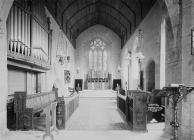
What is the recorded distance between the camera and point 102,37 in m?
21.0

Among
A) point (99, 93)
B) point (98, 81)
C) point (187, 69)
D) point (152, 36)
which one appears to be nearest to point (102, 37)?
point (98, 81)

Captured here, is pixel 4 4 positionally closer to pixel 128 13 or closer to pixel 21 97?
pixel 21 97

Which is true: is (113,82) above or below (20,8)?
below

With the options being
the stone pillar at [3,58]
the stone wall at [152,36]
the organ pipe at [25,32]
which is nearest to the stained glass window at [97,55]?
the stone wall at [152,36]

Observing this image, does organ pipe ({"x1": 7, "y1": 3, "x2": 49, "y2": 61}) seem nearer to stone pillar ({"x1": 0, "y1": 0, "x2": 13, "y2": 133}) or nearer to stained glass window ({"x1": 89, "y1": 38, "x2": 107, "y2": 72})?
stone pillar ({"x1": 0, "y1": 0, "x2": 13, "y2": 133})

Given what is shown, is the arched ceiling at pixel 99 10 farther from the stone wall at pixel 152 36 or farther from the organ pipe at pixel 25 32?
the organ pipe at pixel 25 32

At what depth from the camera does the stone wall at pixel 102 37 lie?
2078 centimetres

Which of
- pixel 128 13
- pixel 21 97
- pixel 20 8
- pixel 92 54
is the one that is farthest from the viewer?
pixel 92 54

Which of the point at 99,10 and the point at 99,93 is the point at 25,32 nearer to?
the point at 99,93

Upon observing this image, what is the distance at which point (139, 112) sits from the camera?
17.3ft

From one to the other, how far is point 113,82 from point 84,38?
5753 mm

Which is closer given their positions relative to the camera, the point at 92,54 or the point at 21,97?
the point at 21,97

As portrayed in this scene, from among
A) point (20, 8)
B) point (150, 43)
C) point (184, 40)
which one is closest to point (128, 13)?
point (150, 43)

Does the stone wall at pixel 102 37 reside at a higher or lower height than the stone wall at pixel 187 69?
higher
